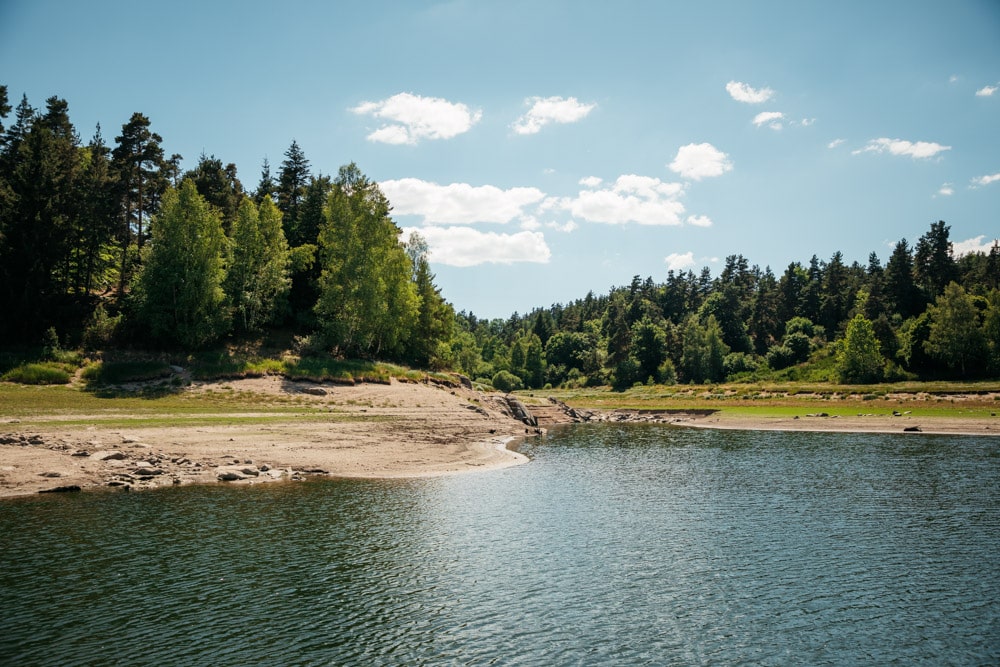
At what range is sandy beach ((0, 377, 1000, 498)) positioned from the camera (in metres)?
31.8

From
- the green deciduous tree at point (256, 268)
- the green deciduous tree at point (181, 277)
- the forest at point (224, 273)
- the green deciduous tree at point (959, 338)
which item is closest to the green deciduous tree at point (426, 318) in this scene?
the forest at point (224, 273)

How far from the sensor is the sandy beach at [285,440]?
31.8m

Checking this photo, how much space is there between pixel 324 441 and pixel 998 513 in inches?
1596

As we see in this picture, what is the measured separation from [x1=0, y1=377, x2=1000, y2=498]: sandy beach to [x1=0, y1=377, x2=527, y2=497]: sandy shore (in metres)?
0.08

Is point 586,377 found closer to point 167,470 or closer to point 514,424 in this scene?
point 514,424

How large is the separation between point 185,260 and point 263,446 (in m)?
34.1

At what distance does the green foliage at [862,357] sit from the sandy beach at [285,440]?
43.4m

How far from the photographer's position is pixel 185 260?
63.2 meters

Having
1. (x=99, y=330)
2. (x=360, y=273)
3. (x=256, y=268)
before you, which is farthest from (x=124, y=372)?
(x=360, y=273)

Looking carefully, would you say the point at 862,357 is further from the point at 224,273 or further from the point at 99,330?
the point at 99,330

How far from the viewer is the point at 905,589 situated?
19.2 m

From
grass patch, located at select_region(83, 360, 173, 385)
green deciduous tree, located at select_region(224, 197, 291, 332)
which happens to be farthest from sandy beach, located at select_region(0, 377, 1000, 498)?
green deciduous tree, located at select_region(224, 197, 291, 332)

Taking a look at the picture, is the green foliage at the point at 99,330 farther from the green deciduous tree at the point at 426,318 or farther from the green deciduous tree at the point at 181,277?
the green deciduous tree at the point at 426,318

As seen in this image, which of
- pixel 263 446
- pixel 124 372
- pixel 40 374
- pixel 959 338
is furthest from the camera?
pixel 959 338
